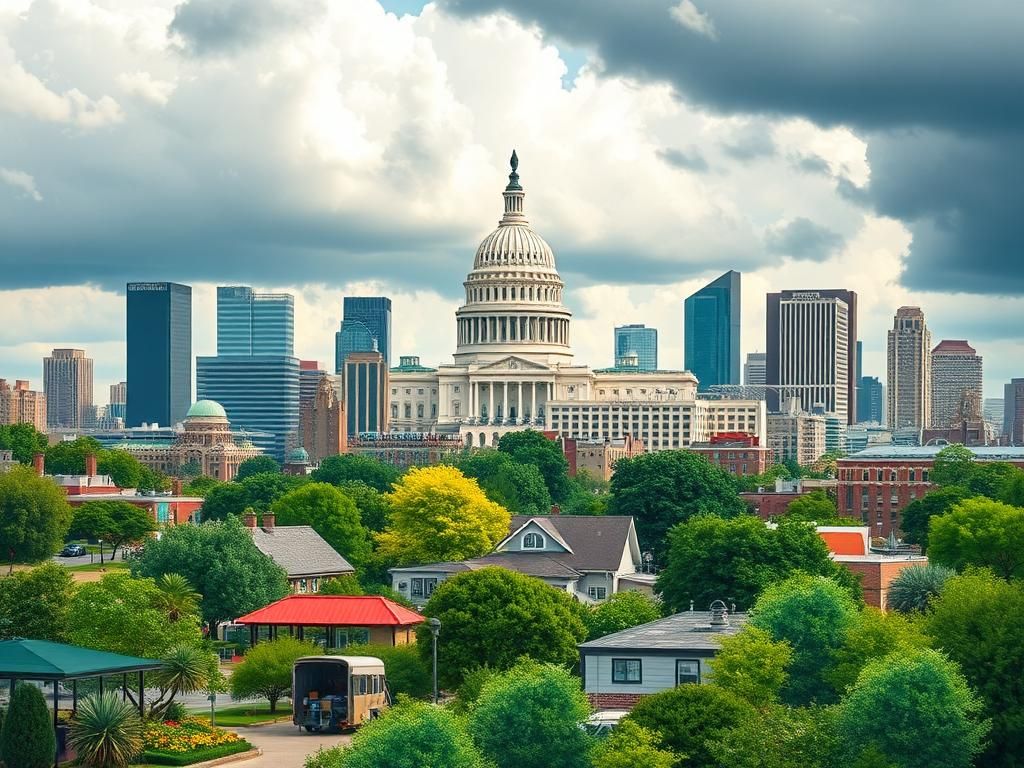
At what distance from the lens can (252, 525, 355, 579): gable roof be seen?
363ft

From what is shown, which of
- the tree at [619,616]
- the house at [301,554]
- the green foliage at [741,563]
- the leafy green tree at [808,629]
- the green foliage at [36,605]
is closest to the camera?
the leafy green tree at [808,629]

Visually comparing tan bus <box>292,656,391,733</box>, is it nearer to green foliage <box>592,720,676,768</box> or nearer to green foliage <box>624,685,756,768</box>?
green foliage <box>624,685,756,768</box>

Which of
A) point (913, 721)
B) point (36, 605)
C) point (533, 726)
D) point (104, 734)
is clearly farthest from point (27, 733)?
point (913, 721)

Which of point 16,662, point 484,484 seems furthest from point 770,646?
point 484,484

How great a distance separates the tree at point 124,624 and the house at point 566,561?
2824 cm

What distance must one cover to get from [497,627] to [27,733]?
2006 cm

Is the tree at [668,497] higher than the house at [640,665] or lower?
higher

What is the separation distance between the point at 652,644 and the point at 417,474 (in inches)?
Result: 2278

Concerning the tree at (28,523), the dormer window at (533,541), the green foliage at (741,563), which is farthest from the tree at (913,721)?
the tree at (28,523)

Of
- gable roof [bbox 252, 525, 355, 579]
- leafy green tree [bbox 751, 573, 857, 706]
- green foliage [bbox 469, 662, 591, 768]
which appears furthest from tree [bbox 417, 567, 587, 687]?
gable roof [bbox 252, 525, 355, 579]

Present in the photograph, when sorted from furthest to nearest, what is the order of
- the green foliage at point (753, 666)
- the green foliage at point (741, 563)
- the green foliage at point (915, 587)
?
1. the green foliage at point (915, 587)
2. the green foliage at point (741, 563)
3. the green foliage at point (753, 666)

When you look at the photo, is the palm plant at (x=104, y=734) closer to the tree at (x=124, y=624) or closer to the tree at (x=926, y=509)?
the tree at (x=124, y=624)

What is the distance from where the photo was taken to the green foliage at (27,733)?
61.2 m

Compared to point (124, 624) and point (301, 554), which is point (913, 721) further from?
point (301, 554)
